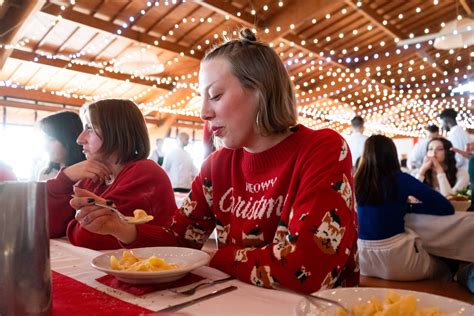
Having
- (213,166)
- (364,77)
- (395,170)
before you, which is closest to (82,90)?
(364,77)

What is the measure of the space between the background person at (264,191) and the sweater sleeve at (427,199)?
5.70 feet

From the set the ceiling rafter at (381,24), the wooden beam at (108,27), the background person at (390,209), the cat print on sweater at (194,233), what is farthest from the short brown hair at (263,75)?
the ceiling rafter at (381,24)

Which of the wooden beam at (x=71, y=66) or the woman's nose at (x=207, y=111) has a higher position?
the wooden beam at (x=71, y=66)

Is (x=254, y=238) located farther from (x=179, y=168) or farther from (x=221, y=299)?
(x=179, y=168)

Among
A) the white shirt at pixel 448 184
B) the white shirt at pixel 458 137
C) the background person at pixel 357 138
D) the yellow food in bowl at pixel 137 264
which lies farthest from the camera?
the background person at pixel 357 138

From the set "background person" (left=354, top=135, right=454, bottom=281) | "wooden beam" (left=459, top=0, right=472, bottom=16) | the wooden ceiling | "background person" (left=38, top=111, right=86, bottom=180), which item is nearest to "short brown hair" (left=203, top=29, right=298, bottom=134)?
"background person" (left=38, top=111, right=86, bottom=180)

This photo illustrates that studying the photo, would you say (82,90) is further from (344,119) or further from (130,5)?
(344,119)

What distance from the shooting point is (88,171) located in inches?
58.9

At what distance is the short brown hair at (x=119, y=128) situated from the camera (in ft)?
5.06

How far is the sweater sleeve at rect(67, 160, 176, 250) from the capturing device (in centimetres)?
135

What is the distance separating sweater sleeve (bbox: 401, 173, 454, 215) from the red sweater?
5.81 feet

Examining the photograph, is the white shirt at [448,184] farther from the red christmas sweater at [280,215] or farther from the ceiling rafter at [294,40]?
the ceiling rafter at [294,40]

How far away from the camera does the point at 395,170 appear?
2.58m

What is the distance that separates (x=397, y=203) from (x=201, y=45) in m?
5.71
